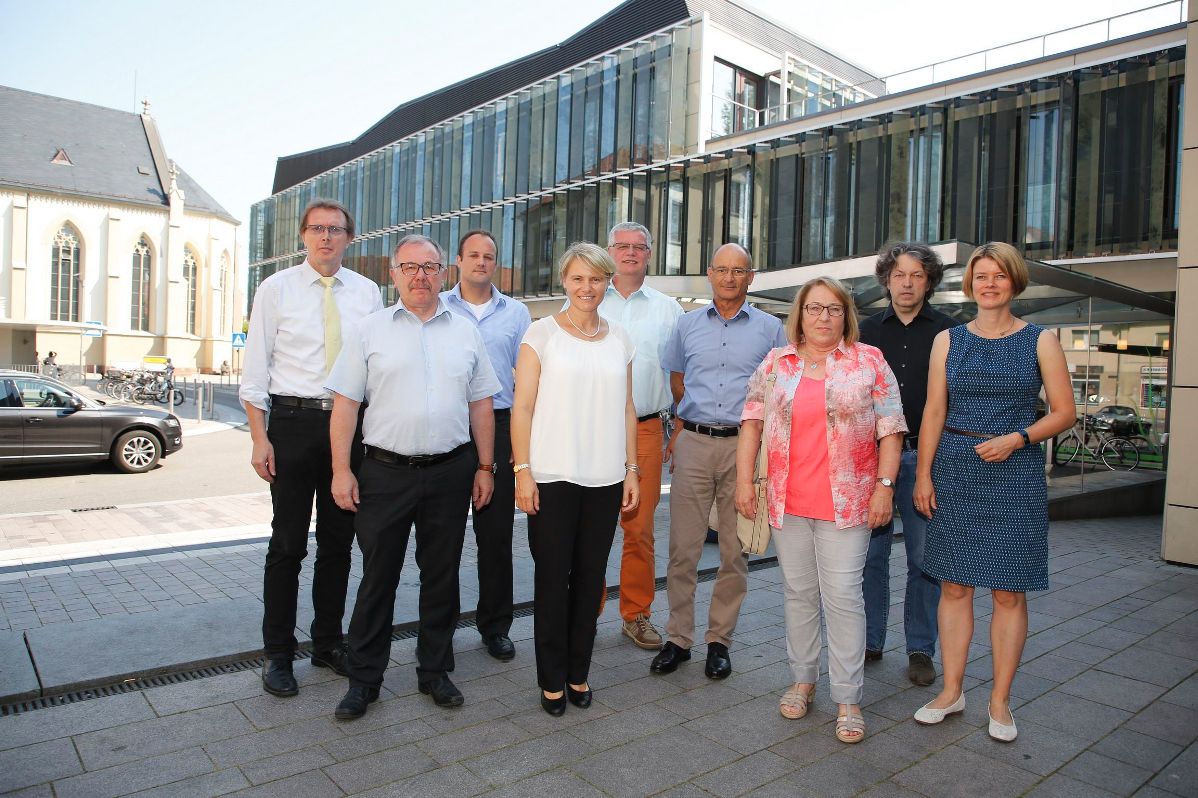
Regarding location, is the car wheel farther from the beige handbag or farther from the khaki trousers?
the beige handbag

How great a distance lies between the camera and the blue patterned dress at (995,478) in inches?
134

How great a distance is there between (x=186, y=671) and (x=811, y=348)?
321 centimetres

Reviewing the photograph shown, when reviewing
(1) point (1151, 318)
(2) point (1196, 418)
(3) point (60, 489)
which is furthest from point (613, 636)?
(1) point (1151, 318)

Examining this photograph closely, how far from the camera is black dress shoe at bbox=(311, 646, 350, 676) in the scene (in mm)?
3996

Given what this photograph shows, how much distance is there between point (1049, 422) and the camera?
3299 mm

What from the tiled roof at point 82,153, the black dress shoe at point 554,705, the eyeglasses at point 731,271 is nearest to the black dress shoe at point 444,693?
the black dress shoe at point 554,705

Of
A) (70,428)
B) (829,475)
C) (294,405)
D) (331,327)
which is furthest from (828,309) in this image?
(70,428)

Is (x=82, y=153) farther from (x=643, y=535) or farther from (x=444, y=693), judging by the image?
(x=444, y=693)

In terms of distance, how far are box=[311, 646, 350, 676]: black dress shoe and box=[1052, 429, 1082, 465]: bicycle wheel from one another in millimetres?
12794

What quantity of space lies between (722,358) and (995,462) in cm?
137

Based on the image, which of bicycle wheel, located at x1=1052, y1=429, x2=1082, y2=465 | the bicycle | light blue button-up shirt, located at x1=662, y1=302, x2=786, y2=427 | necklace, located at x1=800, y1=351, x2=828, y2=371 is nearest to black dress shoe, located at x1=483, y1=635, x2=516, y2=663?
light blue button-up shirt, located at x1=662, y1=302, x2=786, y2=427

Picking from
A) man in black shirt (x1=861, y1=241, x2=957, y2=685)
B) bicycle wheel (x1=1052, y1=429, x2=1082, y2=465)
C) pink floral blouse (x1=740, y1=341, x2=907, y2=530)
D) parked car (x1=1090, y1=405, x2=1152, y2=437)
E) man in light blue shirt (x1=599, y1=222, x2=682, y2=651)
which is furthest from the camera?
parked car (x1=1090, y1=405, x2=1152, y2=437)

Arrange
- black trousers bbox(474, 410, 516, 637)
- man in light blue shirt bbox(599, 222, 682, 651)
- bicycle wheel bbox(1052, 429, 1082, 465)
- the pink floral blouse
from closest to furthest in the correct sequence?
the pink floral blouse < black trousers bbox(474, 410, 516, 637) < man in light blue shirt bbox(599, 222, 682, 651) < bicycle wheel bbox(1052, 429, 1082, 465)

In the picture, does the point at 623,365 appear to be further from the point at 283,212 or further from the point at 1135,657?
the point at 283,212
